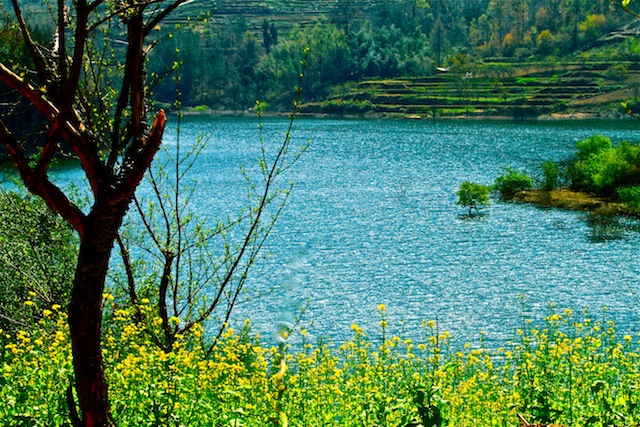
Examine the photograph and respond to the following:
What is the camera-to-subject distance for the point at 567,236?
40.3 meters

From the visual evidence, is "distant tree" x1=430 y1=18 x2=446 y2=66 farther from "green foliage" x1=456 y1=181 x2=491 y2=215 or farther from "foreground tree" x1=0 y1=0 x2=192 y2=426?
"foreground tree" x1=0 y1=0 x2=192 y2=426

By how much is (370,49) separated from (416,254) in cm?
13269

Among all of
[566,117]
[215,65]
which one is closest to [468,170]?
[566,117]

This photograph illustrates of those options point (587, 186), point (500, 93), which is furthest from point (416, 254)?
point (500, 93)

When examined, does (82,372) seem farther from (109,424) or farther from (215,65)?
(215,65)

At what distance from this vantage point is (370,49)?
16600cm

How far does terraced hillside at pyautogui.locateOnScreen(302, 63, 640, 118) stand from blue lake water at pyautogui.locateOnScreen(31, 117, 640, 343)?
53.5 metres

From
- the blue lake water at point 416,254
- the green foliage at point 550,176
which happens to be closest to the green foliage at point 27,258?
the blue lake water at point 416,254

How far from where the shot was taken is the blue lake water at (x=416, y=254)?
1091 inches

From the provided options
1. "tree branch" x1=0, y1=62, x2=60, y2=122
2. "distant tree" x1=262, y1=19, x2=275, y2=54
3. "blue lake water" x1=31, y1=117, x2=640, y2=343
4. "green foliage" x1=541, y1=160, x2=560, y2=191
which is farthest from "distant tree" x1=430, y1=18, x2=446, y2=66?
"tree branch" x1=0, y1=62, x2=60, y2=122

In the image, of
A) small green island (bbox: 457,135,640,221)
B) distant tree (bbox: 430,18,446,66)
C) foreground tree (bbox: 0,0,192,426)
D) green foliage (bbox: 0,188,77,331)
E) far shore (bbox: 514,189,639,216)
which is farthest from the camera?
distant tree (bbox: 430,18,446,66)

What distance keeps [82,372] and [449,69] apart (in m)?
164

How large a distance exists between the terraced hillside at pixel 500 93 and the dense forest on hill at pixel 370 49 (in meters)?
0.68

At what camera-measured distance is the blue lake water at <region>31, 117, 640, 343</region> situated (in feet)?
90.9
